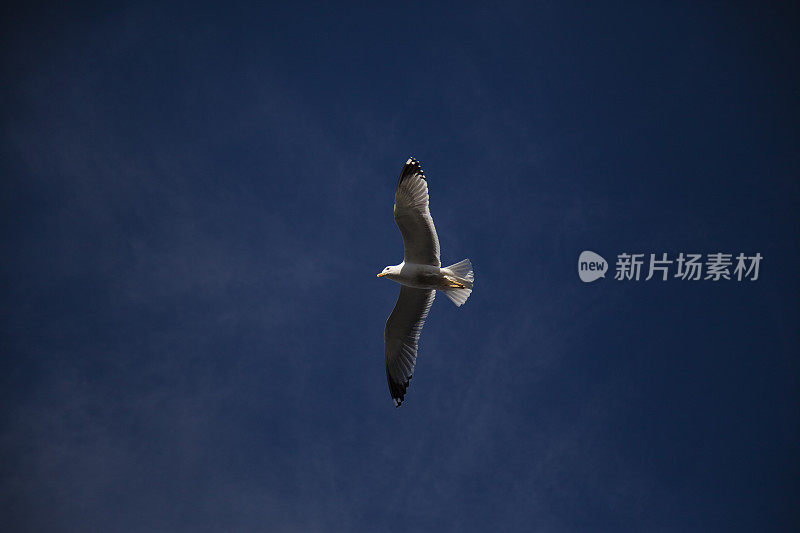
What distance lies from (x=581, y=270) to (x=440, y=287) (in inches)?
136

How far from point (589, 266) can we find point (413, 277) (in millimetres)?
3657

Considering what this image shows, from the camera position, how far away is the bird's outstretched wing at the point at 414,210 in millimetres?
7797

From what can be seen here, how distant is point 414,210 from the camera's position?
7.84m

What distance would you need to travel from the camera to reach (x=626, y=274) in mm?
10836

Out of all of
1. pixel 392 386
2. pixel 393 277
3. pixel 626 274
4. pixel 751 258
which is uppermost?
pixel 751 258

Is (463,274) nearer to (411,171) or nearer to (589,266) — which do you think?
(411,171)

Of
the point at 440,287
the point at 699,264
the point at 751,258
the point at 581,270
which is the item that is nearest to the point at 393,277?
the point at 440,287

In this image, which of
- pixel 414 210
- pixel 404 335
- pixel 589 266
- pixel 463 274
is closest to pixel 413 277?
pixel 463 274

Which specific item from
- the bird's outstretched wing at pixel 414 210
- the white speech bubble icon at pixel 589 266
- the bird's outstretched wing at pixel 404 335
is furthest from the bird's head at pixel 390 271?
the white speech bubble icon at pixel 589 266

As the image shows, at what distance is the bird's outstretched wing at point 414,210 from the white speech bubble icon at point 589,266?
3548 mm

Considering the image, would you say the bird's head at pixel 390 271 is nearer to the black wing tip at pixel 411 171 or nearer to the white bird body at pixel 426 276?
the white bird body at pixel 426 276

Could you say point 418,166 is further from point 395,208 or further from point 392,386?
point 392,386

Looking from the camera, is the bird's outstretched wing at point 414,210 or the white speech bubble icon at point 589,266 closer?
the bird's outstretched wing at point 414,210

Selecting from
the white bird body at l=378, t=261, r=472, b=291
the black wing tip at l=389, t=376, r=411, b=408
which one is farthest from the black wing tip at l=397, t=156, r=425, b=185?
the black wing tip at l=389, t=376, r=411, b=408
